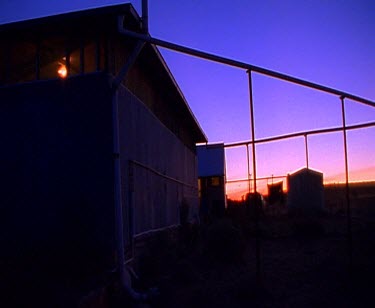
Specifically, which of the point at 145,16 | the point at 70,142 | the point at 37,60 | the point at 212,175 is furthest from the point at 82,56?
the point at 212,175

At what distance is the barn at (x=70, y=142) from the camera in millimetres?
7207

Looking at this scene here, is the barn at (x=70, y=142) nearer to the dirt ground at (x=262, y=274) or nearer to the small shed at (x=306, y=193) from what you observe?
the dirt ground at (x=262, y=274)

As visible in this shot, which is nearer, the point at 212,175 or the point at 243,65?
the point at 243,65

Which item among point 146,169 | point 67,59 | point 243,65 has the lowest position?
point 146,169

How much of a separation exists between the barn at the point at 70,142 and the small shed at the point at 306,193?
628 inches

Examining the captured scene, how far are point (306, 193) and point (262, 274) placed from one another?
16.5 m

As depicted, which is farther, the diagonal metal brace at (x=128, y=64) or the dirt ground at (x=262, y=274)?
the diagonal metal brace at (x=128, y=64)

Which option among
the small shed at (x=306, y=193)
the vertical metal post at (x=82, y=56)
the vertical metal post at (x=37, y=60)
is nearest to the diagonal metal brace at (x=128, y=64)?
the vertical metal post at (x=82, y=56)

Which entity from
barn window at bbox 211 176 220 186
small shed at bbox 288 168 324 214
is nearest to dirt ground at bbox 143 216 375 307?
small shed at bbox 288 168 324 214

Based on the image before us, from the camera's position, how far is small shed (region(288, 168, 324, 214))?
23047mm

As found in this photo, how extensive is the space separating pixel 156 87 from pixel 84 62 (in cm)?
442

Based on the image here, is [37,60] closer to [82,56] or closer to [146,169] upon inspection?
[82,56]

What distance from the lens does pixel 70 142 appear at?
24.9 ft

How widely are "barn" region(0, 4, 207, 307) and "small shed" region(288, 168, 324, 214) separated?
15954 mm
